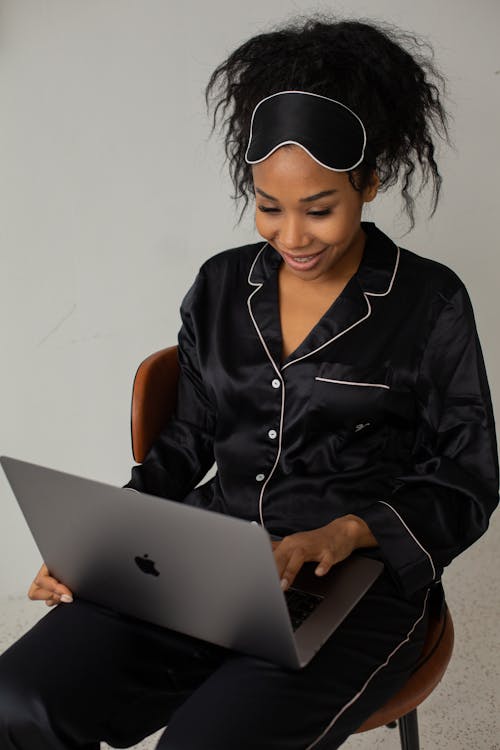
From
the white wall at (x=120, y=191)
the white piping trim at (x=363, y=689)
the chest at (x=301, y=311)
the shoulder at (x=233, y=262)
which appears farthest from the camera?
the white wall at (x=120, y=191)

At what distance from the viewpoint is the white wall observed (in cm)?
213

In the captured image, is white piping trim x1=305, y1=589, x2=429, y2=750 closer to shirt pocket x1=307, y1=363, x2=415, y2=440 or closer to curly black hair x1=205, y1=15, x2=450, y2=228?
shirt pocket x1=307, y1=363, x2=415, y2=440

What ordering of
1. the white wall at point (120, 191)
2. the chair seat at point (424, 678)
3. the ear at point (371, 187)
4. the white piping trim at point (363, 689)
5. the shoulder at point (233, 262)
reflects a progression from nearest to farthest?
the white piping trim at point (363, 689)
the chair seat at point (424, 678)
the ear at point (371, 187)
the shoulder at point (233, 262)
the white wall at point (120, 191)

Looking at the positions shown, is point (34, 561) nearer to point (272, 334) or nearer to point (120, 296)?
point (120, 296)

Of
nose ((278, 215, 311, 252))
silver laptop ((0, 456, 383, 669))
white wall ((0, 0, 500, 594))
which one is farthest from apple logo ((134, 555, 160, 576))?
white wall ((0, 0, 500, 594))

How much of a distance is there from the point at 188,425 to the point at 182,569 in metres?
0.52

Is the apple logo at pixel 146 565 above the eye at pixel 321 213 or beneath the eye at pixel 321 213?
beneath

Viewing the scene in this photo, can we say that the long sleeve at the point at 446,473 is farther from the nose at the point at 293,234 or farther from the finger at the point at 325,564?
the nose at the point at 293,234

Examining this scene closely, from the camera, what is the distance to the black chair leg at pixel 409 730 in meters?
1.64

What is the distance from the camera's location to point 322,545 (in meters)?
1.44

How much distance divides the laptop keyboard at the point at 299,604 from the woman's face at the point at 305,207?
1.61 ft

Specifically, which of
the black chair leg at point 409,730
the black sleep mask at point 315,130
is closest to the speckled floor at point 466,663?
the black chair leg at point 409,730

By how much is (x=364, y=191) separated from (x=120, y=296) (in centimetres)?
91

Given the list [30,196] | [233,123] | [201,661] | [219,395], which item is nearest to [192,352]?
[219,395]
